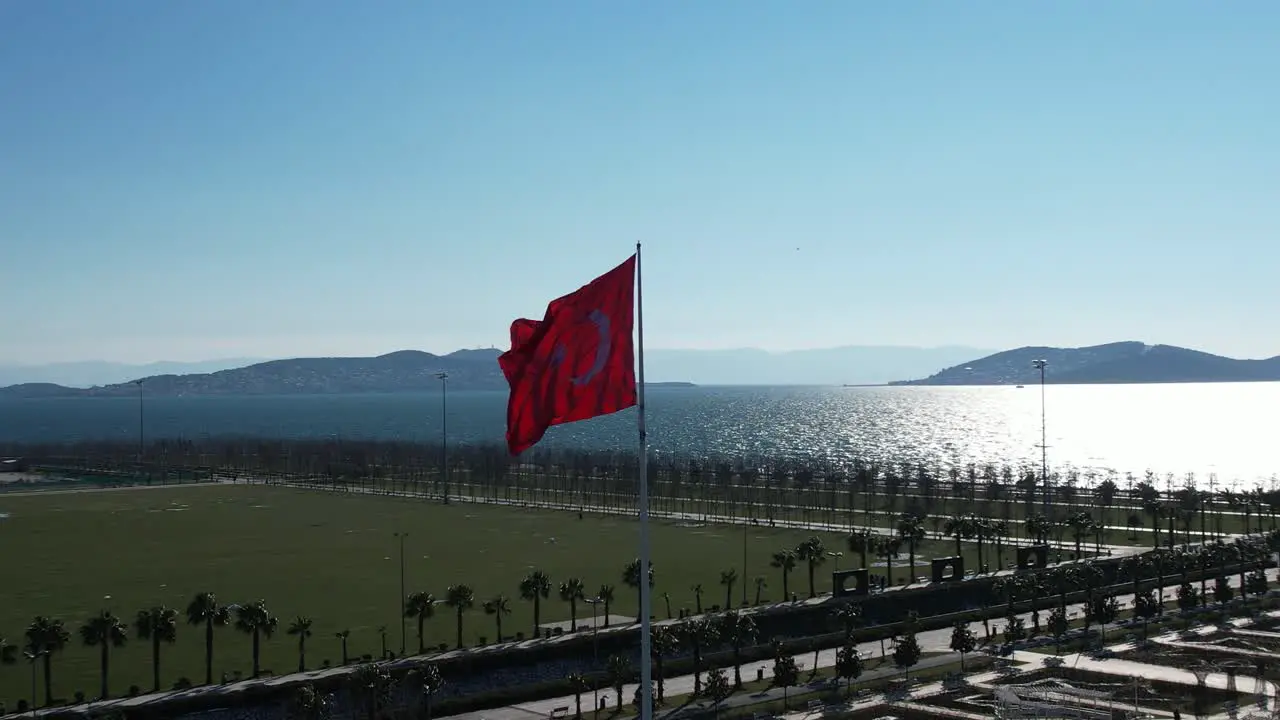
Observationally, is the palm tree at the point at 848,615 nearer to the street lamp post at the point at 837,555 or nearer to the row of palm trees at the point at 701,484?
the street lamp post at the point at 837,555

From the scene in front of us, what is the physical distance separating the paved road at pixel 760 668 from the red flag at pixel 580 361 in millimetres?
26536

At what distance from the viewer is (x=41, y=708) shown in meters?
44.5

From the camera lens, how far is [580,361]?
68.9 feet

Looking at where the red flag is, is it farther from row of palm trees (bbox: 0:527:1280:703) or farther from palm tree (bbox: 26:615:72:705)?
palm tree (bbox: 26:615:72:705)

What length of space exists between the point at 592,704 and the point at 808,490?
3476 inches

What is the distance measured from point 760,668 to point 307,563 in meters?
42.0

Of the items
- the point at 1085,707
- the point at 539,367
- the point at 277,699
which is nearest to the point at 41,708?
the point at 277,699

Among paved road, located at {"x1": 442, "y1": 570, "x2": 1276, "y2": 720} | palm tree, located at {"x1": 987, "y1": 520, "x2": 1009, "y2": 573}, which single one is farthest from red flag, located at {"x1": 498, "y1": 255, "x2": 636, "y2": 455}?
palm tree, located at {"x1": 987, "y1": 520, "x2": 1009, "y2": 573}

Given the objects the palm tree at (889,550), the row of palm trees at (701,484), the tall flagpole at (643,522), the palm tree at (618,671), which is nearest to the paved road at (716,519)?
the row of palm trees at (701,484)

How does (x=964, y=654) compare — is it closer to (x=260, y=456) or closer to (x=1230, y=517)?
A: (x=1230, y=517)

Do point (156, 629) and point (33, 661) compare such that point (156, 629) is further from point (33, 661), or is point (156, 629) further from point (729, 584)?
point (729, 584)

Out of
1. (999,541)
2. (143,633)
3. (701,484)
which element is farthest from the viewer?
(701,484)

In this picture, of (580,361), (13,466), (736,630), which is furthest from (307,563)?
(13,466)

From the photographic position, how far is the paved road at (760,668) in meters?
44.8
